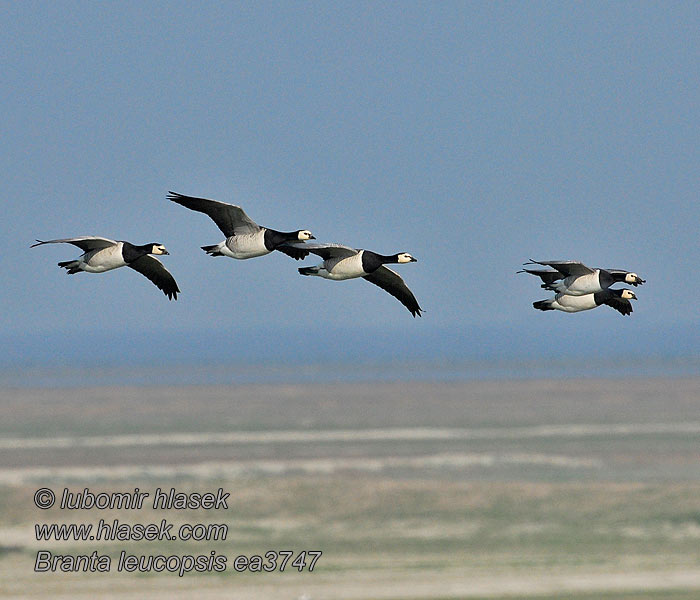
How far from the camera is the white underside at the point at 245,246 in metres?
32.1

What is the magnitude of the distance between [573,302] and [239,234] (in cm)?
757

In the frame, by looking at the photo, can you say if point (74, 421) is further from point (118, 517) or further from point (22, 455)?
point (118, 517)

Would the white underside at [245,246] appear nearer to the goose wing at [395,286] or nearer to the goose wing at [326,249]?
the goose wing at [326,249]

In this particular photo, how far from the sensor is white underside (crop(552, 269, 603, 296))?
32.7m

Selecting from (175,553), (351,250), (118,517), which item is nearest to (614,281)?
(351,250)

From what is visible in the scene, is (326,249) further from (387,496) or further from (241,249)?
(387,496)

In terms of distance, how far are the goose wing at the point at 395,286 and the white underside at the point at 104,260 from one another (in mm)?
6528

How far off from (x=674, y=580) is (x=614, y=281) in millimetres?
39972

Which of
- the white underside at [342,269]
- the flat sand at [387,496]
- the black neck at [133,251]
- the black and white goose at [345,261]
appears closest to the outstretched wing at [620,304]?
the black and white goose at [345,261]

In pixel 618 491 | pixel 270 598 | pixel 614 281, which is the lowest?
pixel 270 598

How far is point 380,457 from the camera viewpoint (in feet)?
334

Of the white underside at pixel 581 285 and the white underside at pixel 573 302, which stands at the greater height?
the white underside at pixel 581 285

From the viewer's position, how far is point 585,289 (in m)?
32.8

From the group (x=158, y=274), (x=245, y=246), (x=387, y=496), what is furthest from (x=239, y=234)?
(x=387, y=496)
